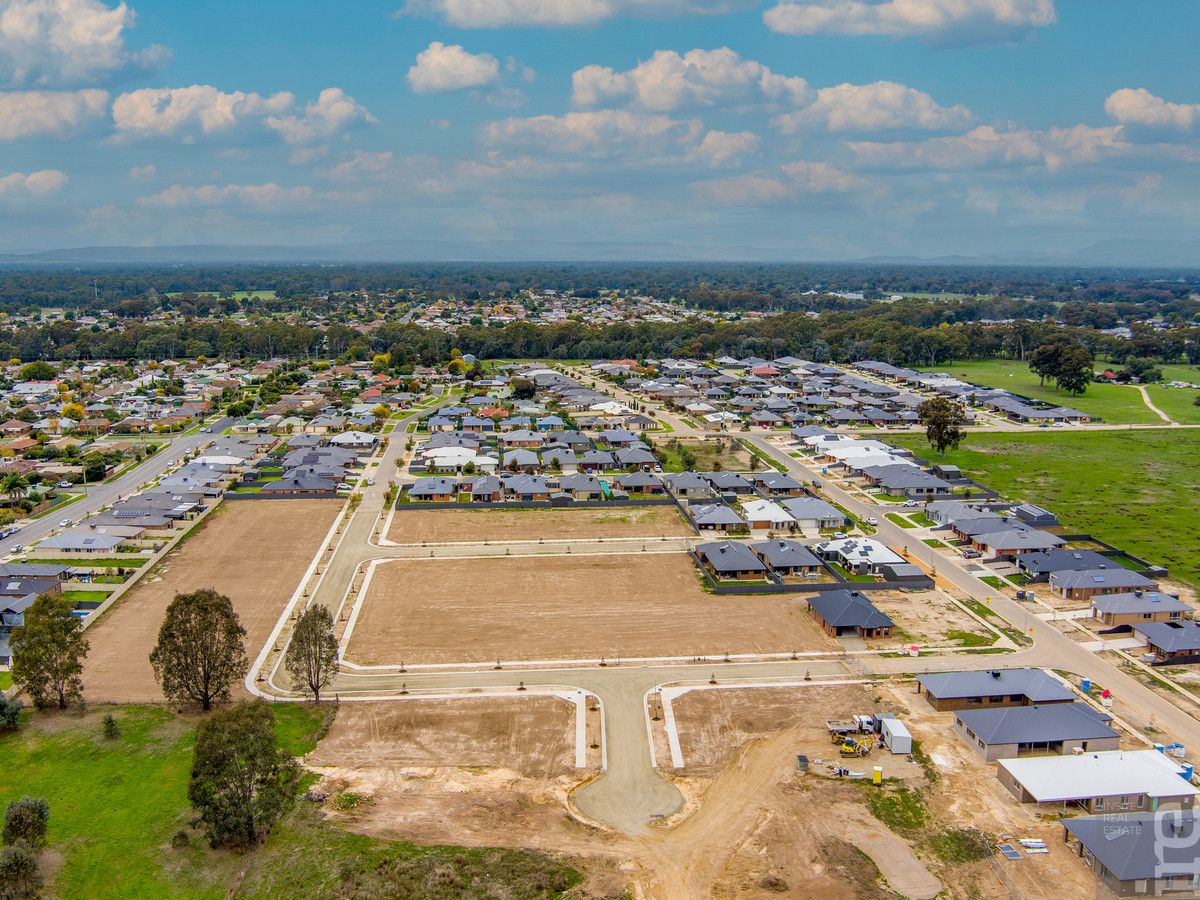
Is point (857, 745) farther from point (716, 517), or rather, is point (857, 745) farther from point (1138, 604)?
point (716, 517)

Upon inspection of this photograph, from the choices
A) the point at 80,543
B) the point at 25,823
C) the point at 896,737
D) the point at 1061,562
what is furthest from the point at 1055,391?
the point at 25,823

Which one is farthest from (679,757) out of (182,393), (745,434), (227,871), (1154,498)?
(182,393)

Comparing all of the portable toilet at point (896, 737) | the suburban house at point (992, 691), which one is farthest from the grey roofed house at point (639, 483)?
the portable toilet at point (896, 737)

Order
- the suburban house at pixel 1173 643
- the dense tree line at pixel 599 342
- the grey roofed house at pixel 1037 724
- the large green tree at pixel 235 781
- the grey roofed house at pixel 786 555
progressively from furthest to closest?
the dense tree line at pixel 599 342, the grey roofed house at pixel 786 555, the suburban house at pixel 1173 643, the grey roofed house at pixel 1037 724, the large green tree at pixel 235 781

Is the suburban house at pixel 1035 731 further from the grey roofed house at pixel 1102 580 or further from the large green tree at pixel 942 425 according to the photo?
the large green tree at pixel 942 425

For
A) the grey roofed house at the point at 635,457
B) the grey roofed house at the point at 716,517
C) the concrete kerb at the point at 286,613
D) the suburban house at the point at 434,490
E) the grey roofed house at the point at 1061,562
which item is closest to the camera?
the concrete kerb at the point at 286,613

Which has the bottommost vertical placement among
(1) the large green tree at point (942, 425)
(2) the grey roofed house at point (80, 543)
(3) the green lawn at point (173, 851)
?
(3) the green lawn at point (173, 851)
